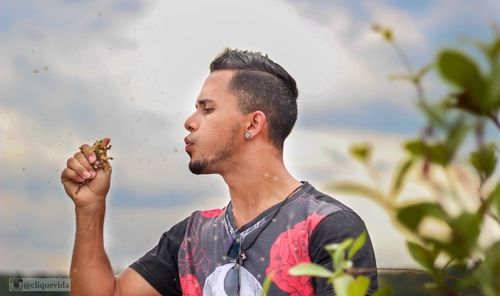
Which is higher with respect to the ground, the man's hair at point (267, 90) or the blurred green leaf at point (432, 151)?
the man's hair at point (267, 90)

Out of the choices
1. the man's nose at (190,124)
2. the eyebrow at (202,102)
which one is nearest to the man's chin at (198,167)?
the man's nose at (190,124)

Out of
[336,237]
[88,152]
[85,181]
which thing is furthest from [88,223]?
[336,237]

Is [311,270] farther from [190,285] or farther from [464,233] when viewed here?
[190,285]

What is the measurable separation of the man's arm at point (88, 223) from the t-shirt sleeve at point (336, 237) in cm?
74

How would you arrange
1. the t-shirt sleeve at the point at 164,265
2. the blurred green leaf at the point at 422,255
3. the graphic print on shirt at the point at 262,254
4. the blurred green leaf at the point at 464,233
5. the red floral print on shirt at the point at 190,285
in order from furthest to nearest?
the t-shirt sleeve at the point at 164,265 < the red floral print on shirt at the point at 190,285 < the graphic print on shirt at the point at 262,254 < the blurred green leaf at the point at 422,255 < the blurred green leaf at the point at 464,233

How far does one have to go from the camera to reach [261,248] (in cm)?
265

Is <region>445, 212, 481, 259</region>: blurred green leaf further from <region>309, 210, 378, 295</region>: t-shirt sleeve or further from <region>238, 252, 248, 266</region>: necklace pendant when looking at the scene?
<region>238, 252, 248, 266</region>: necklace pendant

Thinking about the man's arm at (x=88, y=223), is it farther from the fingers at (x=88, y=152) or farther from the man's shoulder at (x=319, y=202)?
the man's shoulder at (x=319, y=202)

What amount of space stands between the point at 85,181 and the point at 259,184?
0.59 meters

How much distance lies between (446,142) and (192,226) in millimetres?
2440

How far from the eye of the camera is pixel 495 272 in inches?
22.8

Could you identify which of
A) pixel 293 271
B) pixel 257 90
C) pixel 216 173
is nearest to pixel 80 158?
pixel 216 173

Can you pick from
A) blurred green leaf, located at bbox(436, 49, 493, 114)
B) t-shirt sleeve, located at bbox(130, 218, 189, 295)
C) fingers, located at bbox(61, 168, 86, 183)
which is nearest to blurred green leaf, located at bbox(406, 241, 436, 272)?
blurred green leaf, located at bbox(436, 49, 493, 114)

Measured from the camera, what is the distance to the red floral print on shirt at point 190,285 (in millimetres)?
2770
